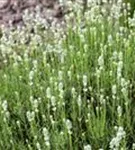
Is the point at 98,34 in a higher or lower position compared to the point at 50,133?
higher

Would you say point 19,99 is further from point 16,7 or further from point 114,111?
point 16,7

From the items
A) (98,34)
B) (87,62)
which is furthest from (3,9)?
(87,62)

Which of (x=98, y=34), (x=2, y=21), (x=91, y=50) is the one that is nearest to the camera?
(x=91, y=50)

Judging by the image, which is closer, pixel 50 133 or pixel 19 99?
pixel 50 133

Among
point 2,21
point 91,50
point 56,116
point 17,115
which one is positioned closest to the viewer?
point 56,116

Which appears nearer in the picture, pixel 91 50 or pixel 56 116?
pixel 56 116

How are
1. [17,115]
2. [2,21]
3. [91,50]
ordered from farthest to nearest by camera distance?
1. [2,21]
2. [91,50]
3. [17,115]

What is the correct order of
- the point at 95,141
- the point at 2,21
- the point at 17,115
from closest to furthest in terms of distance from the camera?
the point at 95,141 < the point at 17,115 < the point at 2,21

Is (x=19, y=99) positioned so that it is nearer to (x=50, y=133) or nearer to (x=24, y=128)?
(x=24, y=128)

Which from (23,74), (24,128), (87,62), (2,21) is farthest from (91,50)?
(2,21)
